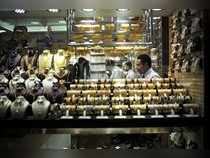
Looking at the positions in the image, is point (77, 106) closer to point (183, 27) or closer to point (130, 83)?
point (130, 83)

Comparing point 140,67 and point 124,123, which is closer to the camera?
point 124,123

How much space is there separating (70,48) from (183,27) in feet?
2.31

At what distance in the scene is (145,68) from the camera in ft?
6.77

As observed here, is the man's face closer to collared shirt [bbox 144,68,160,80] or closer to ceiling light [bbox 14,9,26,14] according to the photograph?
collared shirt [bbox 144,68,160,80]

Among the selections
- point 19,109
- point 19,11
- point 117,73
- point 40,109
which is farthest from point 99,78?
point 19,11

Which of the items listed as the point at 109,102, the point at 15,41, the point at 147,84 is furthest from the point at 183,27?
the point at 15,41

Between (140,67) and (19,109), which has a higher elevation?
(140,67)

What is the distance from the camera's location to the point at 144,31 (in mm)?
2068

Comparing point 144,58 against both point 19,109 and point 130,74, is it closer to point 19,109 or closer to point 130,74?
point 130,74

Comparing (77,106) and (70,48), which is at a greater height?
(70,48)

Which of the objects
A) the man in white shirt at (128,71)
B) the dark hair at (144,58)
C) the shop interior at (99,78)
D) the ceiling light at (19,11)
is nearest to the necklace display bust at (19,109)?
the shop interior at (99,78)

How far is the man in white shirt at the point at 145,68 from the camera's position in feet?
6.77

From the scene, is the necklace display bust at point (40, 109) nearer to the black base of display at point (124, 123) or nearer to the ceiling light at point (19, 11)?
the black base of display at point (124, 123)

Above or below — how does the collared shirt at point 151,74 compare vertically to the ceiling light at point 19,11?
below
